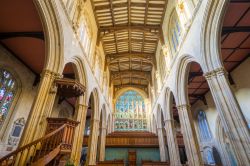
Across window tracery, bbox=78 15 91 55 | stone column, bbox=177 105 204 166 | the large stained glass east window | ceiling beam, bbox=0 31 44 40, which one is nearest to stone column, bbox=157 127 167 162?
the large stained glass east window

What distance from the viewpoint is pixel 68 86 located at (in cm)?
534

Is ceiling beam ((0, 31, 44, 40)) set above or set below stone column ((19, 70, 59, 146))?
above

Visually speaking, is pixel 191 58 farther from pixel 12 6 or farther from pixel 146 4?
pixel 12 6

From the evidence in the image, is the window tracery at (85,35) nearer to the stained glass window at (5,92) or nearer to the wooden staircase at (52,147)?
the stained glass window at (5,92)

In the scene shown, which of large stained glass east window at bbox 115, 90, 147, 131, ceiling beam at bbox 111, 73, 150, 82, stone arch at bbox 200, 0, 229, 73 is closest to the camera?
stone arch at bbox 200, 0, 229, 73

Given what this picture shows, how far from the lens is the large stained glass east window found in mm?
18323

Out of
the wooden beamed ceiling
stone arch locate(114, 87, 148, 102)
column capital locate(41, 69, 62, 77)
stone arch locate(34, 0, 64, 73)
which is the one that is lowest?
column capital locate(41, 69, 62, 77)

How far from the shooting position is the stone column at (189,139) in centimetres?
685

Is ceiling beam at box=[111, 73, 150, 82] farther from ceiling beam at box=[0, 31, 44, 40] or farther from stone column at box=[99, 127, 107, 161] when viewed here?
ceiling beam at box=[0, 31, 44, 40]

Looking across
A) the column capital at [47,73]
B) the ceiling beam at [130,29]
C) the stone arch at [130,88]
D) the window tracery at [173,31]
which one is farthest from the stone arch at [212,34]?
the stone arch at [130,88]

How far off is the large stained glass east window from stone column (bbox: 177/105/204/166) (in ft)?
35.8

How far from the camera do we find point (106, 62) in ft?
51.1

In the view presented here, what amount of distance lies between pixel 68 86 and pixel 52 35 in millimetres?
1967

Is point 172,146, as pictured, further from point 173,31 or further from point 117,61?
point 117,61
